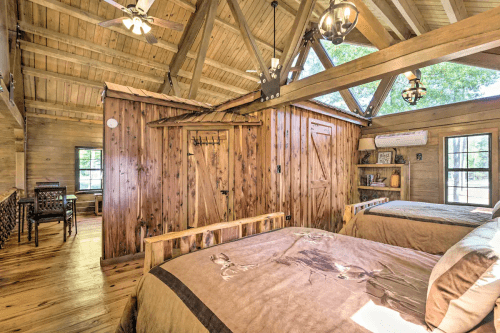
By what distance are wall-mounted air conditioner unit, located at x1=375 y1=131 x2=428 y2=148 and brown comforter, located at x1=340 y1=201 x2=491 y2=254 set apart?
2056 millimetres

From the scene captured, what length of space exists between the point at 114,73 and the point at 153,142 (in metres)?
3.02

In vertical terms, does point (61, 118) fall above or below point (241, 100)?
above

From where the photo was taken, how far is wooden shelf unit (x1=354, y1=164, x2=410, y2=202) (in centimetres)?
481

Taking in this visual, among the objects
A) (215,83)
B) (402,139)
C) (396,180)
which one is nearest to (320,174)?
(396,180)

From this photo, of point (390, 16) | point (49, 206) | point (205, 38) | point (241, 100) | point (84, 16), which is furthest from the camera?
point (205, 38)

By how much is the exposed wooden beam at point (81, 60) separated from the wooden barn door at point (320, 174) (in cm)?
416

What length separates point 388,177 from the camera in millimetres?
5180

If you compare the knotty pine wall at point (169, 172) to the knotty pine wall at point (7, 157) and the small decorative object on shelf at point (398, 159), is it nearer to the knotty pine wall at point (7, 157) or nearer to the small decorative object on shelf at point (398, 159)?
the small decorative object on shelf at point (398, 159)

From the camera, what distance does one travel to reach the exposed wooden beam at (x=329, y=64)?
5.44 meters

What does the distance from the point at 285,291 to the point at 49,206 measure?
4.71 m

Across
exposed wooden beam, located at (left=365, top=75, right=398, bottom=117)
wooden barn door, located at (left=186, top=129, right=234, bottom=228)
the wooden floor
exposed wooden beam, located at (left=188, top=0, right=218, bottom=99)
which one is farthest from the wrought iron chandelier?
the wooden floor

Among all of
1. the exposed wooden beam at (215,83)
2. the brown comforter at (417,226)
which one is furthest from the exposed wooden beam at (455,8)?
the exposed wooden beam at (215,83)

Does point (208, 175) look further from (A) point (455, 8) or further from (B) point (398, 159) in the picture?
(B) point (398, 159)

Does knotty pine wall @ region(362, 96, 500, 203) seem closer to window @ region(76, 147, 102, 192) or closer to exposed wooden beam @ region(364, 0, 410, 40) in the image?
exposed wooden beam @ region(364, 0, 410, 40)
